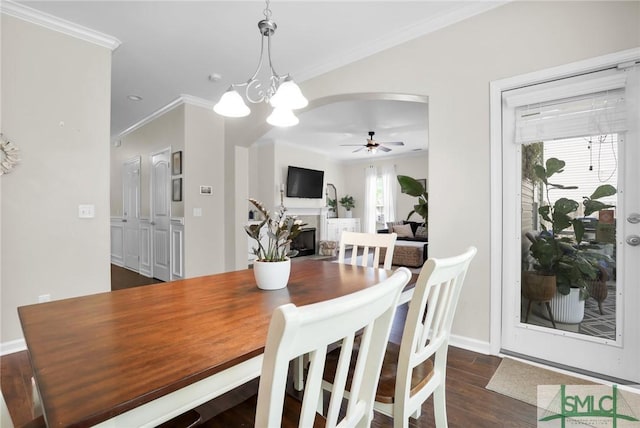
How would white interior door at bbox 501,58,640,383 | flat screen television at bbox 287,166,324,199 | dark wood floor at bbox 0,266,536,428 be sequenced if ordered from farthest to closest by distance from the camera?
flat screen television at bbox 287,166,324,199, white interior door at bbox 501,58,640,383, dark wood floor at bbox 0,266,536,428

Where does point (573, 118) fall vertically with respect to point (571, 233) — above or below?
above

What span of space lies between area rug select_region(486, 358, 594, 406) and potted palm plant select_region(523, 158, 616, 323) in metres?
0.37

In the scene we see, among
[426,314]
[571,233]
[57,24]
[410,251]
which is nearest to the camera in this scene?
[426,314]

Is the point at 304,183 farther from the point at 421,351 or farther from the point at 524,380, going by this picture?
the point at 421,351

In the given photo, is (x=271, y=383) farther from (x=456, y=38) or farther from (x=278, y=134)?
(x=278, y=134)

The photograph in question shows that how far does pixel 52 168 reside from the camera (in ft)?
8.35

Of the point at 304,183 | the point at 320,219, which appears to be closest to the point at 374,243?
the point at 304,183

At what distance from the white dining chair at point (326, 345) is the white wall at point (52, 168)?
2.72 metres

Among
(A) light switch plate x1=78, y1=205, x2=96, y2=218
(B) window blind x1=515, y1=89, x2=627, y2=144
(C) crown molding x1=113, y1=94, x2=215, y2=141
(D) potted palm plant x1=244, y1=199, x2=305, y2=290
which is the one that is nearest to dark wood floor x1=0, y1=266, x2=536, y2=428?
(D) potted palm plant x1=244, y1=199, x2=305, y2=290

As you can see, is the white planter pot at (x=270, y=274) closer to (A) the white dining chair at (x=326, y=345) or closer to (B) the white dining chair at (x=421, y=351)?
(B) the white dining chair at (x=421, y=351)

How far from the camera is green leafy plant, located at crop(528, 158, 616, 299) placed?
6.52 ft

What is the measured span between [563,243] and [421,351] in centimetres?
163

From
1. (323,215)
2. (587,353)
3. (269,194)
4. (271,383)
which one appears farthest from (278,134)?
(271,383)

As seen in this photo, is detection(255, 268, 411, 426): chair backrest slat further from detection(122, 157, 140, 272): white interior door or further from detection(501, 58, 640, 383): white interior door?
detection(122, 157, 140, 272): white interior door
